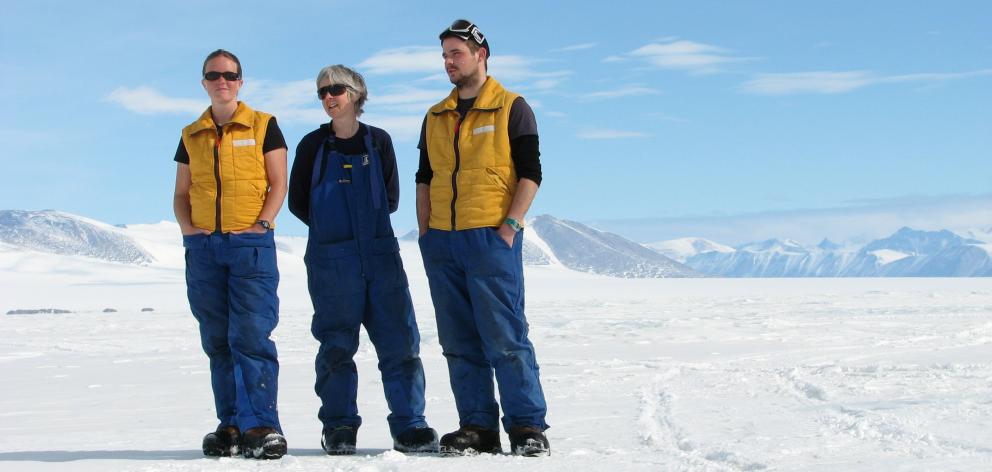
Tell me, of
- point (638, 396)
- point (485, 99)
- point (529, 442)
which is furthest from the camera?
point (638, 396)

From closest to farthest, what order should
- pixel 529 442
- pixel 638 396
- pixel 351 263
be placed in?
pixel 529 442 < pixel 351 263 < pixel 638 396

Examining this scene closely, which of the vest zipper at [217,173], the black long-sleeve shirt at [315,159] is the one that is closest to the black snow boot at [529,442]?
the black long-sleeve shirt at [315,159]

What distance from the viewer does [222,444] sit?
4309mm

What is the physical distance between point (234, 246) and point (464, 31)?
1.31m

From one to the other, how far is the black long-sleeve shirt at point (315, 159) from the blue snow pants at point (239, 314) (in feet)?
0.66

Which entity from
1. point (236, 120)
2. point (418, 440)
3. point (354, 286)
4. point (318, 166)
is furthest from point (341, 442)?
point (236, 120)

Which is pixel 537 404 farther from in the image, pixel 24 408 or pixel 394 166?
pixel 24 408

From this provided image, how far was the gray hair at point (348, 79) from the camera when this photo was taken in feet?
14.3

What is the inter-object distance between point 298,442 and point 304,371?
14.2 ft

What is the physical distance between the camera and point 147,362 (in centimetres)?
1052

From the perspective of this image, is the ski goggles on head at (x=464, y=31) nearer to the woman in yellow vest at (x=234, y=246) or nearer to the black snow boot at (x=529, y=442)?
the woman in yellow vest at (x=234, y=246)

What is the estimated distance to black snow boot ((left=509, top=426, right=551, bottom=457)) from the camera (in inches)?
161

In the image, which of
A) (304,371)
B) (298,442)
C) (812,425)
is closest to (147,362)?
(304,371)

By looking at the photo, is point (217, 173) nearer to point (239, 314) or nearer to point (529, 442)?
point (239, 314)
